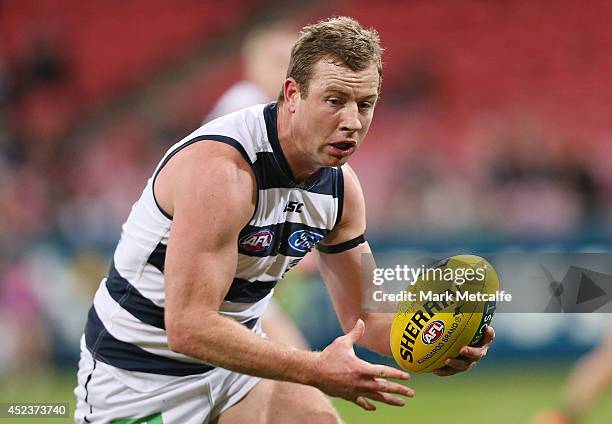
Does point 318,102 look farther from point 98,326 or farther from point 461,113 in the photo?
point 461,113

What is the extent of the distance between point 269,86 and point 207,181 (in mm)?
2863

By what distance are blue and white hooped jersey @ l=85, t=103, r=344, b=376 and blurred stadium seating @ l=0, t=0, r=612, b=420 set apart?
235 inches

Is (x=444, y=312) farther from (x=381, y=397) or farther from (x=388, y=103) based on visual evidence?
(x=388, y=103)

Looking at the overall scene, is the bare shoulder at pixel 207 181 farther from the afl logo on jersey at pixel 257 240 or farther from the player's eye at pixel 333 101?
the player's eye at pixel 333 101

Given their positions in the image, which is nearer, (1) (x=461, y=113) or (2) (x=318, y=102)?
(2) (x=318, y=102)

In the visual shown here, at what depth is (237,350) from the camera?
10.2 feet

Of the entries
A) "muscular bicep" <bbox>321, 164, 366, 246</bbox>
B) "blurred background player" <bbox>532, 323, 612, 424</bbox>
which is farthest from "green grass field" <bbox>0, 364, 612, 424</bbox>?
"muscular bicep" <bbox>321, 164, 366, 246</bbox>

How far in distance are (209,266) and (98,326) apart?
0.85 metres

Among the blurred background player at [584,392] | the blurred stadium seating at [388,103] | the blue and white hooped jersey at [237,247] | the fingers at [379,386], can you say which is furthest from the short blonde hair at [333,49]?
the blurred stadium seating at [388,103]

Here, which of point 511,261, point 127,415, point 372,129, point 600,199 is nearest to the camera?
point 127,415

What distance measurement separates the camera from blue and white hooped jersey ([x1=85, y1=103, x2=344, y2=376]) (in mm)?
3488

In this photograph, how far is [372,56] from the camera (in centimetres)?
345

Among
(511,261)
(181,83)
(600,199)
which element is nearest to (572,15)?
(600,199)

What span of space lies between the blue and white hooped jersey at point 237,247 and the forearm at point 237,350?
0.38 m
